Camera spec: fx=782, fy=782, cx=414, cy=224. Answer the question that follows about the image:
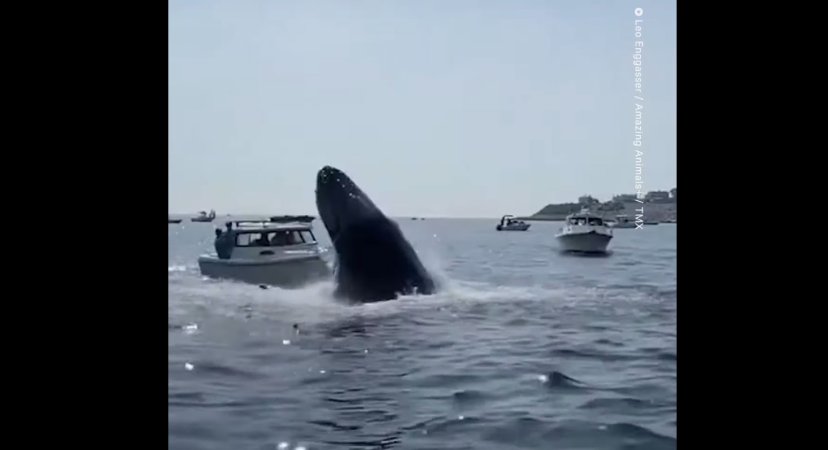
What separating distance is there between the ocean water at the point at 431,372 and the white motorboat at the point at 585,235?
16633 millimetres

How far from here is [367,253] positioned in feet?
54.4

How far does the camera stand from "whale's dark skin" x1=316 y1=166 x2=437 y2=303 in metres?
16.4

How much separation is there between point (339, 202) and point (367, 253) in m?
1.53

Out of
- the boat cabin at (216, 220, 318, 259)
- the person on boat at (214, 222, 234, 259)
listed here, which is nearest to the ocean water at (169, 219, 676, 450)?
Answer: the boat cabin at (216, 220, 318, 259)

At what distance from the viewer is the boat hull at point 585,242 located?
3562 centimetres

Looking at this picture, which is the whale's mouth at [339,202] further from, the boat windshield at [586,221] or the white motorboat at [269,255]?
the boat windshield at [586,221]

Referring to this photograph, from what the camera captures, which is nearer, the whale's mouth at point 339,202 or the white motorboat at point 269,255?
the whale's mouth at point 339,202

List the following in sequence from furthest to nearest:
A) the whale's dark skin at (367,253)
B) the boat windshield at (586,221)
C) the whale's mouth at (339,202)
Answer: the boat windshield at (586,221) → the whale's mouth at (339,202) → the whale's dark skin at (367,253)

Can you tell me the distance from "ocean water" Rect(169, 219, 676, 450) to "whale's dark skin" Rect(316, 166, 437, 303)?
19.6 inches

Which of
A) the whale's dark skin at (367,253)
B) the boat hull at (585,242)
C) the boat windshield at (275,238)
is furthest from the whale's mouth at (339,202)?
the boat hull at (585,242)
